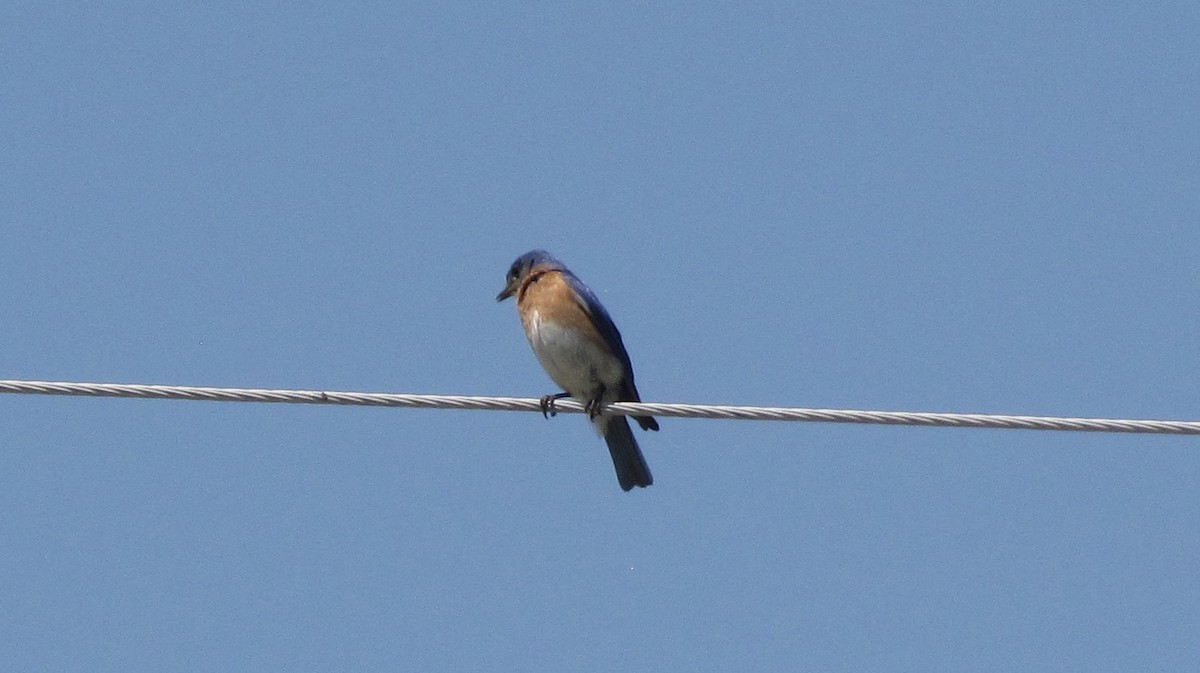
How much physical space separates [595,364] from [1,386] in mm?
3078

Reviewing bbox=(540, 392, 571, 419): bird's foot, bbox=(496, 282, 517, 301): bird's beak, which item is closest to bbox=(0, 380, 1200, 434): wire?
bbox=(540, 392, 571, 419): bird's foot

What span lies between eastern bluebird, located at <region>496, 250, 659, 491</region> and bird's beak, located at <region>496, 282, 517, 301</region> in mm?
434

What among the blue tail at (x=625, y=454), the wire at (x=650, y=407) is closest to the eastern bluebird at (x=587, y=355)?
the blue tail at (x=625, y=454)

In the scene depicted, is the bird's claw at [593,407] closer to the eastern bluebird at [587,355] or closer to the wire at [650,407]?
the eastern bluebird at [587,355]

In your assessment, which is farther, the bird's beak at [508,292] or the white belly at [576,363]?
the bird's beak at [508,292]

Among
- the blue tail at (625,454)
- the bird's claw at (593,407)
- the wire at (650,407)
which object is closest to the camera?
the wire at (650,407)

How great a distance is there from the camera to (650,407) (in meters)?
7.31

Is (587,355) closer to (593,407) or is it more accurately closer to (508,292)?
(593,407)

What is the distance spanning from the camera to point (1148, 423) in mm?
6562

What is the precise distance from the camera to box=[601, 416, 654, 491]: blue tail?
374 inches

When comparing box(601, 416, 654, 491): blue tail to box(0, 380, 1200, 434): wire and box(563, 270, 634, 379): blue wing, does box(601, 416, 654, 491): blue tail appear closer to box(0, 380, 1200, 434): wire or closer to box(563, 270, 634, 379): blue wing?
box(563, 270, 634, 379): blue wing

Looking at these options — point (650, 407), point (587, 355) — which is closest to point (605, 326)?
point (587, 355)

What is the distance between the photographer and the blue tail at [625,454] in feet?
31.2

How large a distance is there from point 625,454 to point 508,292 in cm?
123
